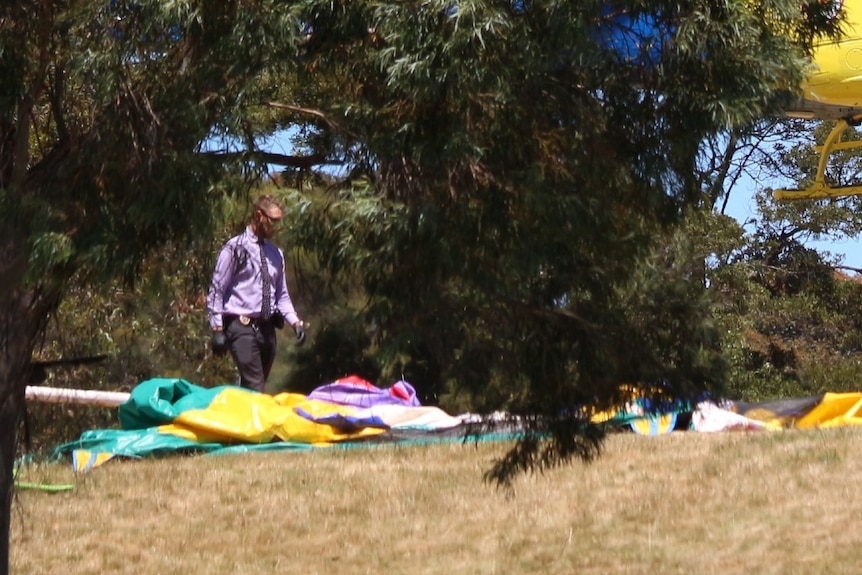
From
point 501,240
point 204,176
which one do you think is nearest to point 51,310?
point 204,176

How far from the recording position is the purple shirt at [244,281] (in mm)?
5957

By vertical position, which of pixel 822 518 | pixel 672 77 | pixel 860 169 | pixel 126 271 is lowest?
pixel 822 518

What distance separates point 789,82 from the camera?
5.24 metres

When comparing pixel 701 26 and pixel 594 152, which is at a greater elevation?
pixel 701 26

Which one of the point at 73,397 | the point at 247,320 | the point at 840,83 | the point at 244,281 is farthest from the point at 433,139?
the point at 840,83

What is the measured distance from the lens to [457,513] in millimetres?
8242

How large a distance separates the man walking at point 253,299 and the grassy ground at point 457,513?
0.77 metres

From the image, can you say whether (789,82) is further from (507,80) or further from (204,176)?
(204,176)

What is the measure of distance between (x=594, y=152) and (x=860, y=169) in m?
16.2

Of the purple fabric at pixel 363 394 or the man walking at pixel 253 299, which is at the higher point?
the man walking at pixel 253 299

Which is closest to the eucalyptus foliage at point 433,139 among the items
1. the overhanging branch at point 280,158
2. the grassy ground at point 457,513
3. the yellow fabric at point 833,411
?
the overhanging branch at point 280,158

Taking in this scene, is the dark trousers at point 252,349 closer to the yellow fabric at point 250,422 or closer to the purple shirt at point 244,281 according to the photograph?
the yellow fabric at point 250,422

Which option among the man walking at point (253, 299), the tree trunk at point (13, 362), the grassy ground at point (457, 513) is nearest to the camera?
the man walking at point (253, 299)

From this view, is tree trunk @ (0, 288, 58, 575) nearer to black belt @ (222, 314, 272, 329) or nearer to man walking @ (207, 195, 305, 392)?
man walking @ (207, 195, 305, 392)
